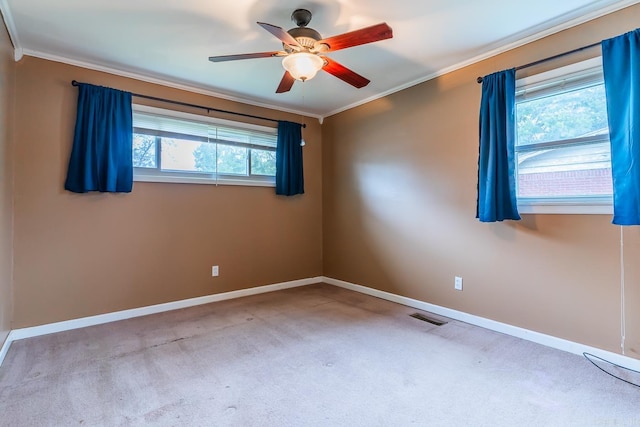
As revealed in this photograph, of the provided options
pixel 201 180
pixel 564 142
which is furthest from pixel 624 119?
pixel 201 180

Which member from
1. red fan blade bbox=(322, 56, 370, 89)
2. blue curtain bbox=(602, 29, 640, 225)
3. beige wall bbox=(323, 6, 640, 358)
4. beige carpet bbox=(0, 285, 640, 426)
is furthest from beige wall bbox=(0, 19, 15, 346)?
blue curtain bbox=(602, 29, 640, 225)

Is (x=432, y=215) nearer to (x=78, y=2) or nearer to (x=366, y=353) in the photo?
(x=366, y=353)

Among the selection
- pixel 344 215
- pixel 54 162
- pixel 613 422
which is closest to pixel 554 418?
pixel 613 422

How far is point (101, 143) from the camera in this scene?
3064 millimetres

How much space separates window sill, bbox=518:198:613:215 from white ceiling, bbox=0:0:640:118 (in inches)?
52.2

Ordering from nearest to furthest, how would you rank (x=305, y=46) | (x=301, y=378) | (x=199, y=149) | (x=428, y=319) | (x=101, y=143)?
(x=301, y=378) < (x=305, y=46) < (x=101, y=143) < (x=428, y=319) < (x=199, y=149)

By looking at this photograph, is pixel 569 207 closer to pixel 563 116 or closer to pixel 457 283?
pixel 563 116

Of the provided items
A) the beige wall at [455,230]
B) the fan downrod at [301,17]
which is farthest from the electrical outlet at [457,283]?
the fan downrod at [301,17]

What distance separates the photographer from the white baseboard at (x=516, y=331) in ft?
7.41

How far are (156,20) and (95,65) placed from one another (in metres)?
1.17

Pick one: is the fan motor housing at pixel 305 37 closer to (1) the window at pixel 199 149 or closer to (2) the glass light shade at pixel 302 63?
(2) the glass light shade at pixel 302 63

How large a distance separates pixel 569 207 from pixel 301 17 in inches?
95.7

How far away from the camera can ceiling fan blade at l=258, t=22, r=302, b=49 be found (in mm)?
1837

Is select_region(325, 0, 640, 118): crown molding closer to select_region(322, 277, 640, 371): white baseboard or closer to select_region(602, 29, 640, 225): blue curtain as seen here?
Result: select_region(602, 29, 640, 225): blue curtain
